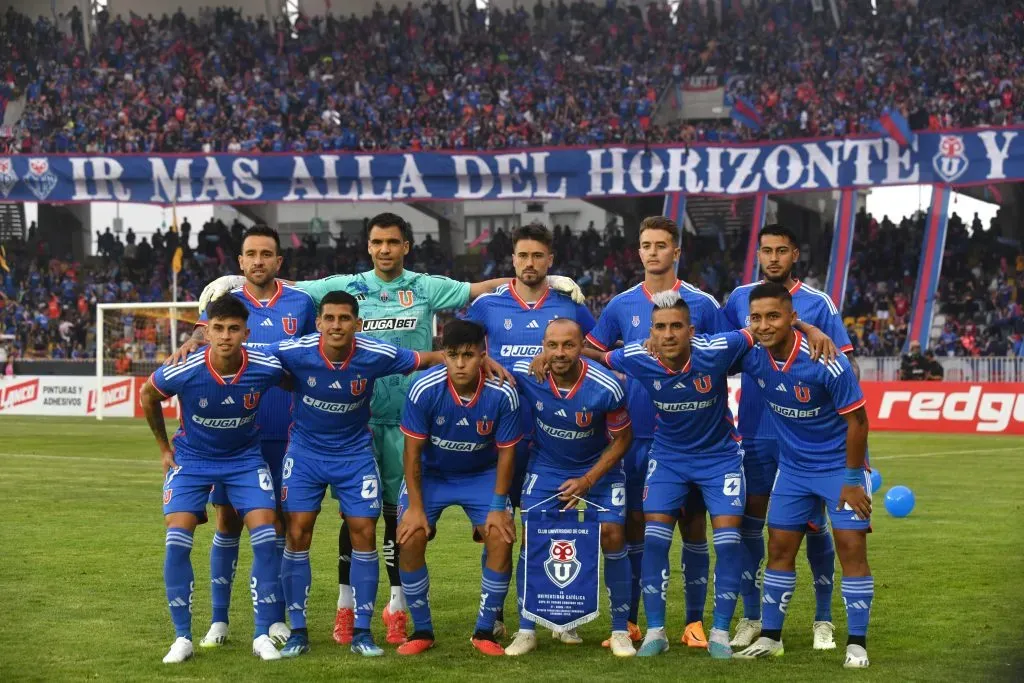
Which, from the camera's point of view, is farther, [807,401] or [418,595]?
[418,595]

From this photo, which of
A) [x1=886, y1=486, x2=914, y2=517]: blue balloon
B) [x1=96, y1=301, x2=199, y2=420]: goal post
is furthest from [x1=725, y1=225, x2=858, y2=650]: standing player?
[x1=96, y1=301, x2=199, y2=420]: goal post

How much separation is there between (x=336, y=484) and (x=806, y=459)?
8.54ft

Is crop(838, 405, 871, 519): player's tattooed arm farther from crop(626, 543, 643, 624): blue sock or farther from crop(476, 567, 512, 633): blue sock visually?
crop(476, 567, 512, 633): blue sock

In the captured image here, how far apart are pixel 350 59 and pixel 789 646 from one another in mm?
35792

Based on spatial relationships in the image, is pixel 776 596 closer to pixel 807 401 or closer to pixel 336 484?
pixel 807 401

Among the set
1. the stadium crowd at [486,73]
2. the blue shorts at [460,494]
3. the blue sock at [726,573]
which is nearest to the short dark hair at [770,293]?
the blue sock at [726,573]

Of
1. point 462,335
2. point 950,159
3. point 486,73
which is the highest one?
point 486,73

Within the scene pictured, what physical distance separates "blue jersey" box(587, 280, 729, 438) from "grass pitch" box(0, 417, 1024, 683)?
1.34 meters

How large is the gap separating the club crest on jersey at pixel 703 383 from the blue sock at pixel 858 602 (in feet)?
4.16

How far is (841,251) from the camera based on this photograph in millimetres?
31578

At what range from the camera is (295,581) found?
7605 millimetres

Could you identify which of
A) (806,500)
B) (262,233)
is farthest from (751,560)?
(262,233)

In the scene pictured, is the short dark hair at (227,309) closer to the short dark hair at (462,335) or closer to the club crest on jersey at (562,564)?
the short dark hair at (462,335)

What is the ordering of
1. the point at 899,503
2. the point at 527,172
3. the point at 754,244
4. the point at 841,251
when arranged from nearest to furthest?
the point at 899,503 → the point at 841,251 → the point at 754,244 → the point at 527,172
